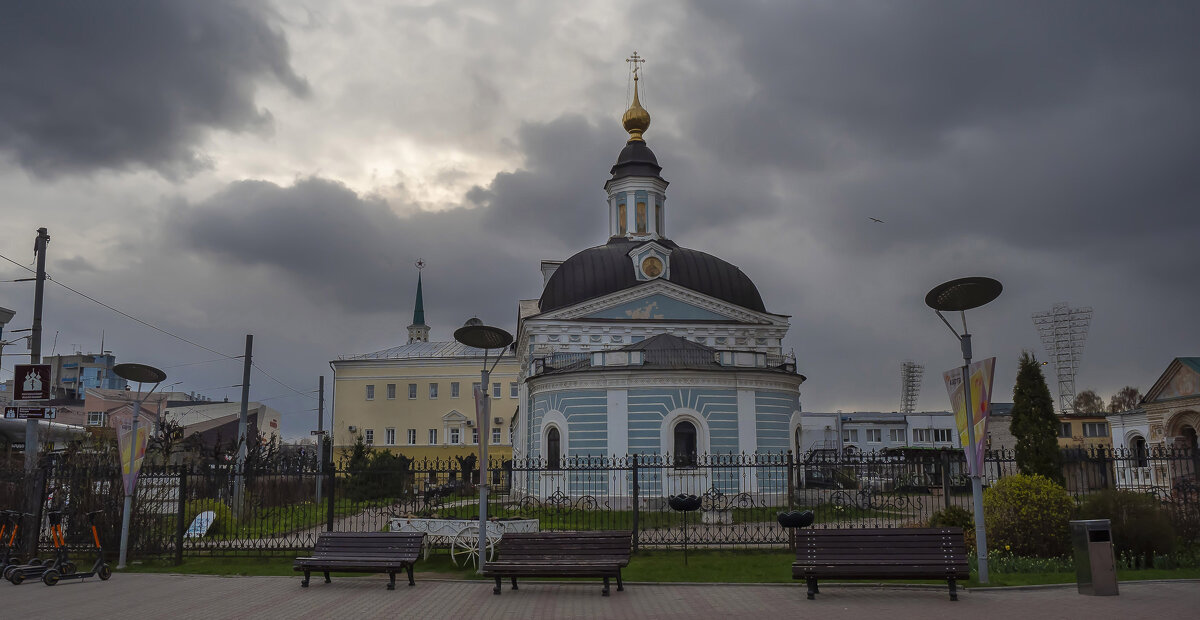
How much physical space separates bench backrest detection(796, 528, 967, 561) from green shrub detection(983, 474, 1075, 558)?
3751mm

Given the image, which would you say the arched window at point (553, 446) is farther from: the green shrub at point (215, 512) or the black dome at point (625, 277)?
the green shrub at point (215, 512)

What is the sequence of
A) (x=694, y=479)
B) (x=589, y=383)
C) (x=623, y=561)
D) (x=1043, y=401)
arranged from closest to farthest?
(x=623, y=561) < (x=1043, y=401) < (x=694, y=479) < (x=589, y=383)

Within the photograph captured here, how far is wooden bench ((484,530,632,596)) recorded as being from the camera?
40.4ft

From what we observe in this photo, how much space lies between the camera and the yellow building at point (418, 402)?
207 feet

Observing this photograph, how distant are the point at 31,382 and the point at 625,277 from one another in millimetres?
22993

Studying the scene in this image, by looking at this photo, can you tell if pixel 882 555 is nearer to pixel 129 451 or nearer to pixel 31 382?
pixel 129 451

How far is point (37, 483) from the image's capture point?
15.7 metres

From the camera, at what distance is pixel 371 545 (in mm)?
13281

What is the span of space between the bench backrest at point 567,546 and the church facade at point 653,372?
11329mm

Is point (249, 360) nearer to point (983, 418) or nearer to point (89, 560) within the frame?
point (89, 560)

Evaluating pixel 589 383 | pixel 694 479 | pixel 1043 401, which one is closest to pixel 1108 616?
pixel 1043 401

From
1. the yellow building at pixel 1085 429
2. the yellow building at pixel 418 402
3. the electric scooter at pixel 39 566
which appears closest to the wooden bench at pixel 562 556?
the electric scooter at pixel 39 566

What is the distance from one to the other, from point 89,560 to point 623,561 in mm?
10272

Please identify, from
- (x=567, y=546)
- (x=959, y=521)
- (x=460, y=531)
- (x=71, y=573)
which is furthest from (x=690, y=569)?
(x=71, y=573)
